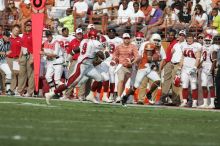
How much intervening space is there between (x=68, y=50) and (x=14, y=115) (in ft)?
29.0

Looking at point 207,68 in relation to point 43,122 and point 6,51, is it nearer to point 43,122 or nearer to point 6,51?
point 6,51

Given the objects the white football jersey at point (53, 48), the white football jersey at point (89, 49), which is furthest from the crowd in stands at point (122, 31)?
the white football jersey at point (89, 49)

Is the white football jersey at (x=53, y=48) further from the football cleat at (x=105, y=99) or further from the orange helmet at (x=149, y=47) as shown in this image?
the orange helmet at (x=149, y=47)

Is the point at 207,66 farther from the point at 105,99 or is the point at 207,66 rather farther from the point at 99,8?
the point at 99,8

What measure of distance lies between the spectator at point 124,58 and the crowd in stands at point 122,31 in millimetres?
24

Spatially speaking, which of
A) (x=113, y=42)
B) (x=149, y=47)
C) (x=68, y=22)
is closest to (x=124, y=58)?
(x=149, y=47)

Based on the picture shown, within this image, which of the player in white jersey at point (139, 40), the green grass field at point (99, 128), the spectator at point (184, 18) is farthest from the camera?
the spectator at point (184, 18)

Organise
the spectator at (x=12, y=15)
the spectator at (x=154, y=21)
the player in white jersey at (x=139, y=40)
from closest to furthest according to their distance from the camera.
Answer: the player in white jersey at (x=139, y=40), the spectator at (x=154, y=21), the spectator at (x=12, y=15)

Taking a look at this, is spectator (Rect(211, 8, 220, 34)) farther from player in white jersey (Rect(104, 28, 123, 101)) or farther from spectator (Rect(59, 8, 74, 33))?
spectator (Rect(59, 8, 74, 33))

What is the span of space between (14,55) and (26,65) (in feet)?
1.41

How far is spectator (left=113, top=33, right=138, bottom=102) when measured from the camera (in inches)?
848

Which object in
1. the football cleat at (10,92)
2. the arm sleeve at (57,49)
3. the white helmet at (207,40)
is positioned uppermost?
the white helmet at (207,40)

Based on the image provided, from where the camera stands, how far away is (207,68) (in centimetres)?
2134

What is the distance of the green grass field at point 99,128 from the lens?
1000cm
